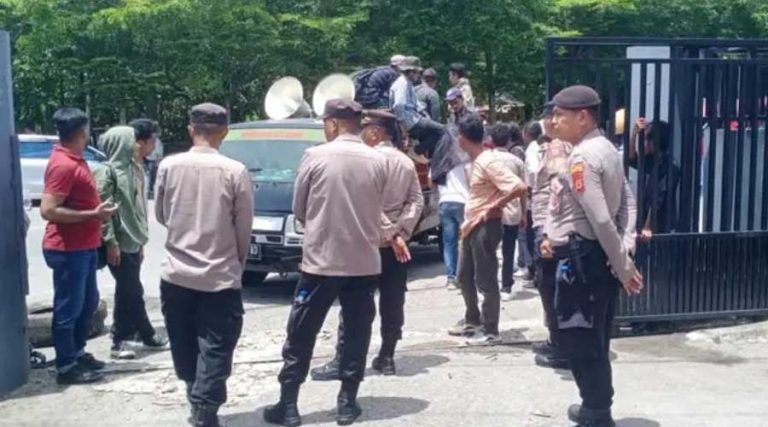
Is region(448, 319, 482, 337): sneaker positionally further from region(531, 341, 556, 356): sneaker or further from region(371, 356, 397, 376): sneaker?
region(371, 356, 397, 376): sneaker

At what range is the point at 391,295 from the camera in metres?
7.16

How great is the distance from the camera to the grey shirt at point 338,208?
19.8ft

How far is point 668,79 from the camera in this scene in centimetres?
800

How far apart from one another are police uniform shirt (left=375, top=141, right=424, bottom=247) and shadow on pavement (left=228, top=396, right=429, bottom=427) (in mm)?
1026

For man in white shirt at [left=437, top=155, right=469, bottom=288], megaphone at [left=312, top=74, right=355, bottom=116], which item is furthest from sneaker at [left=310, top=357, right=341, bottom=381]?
megaphone at [left=312, top=74, right=355, bottom=116]

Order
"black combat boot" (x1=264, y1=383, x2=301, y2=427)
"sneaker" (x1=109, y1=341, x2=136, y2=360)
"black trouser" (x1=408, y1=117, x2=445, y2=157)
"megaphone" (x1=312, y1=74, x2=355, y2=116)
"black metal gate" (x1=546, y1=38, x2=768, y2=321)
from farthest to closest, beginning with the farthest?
"megaphone" (x1=312, y1=74, x2=355, y2=116), "black trouser" (x1=408, y1=117, x2=445, y2=157), "black metal gate" (x1=546, y1=38, x2=768, y2=321), "sneaker" (x1=109, y1=341, x2=136, y2=360), "black combat boot" (x1=264, y1=383, x2=301, y2=427)

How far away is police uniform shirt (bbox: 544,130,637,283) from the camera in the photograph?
18.4ft

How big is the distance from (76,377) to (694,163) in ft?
15.8

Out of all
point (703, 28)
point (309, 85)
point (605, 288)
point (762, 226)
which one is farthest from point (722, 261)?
point (703, 28)

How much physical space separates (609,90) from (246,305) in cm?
441

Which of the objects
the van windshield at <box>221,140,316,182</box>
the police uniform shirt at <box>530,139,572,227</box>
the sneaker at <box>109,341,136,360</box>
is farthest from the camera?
the van windshield at <box>221,140,316,182</box>

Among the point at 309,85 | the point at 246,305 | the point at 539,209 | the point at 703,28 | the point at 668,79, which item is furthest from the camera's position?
the point at 703,28

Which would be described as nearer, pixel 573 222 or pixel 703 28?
pixel 573 222

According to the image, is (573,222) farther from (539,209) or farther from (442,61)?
(442,61)
